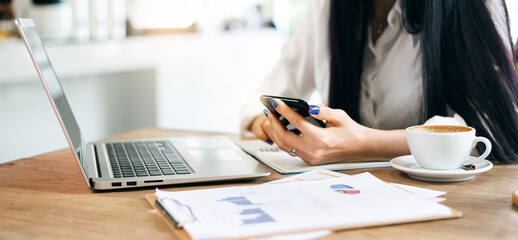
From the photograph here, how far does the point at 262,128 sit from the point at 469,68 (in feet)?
1.54

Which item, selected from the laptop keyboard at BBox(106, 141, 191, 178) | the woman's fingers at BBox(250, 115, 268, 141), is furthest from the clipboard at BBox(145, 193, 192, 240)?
the woman's fingers at BBox(250, 115, 268, 141)

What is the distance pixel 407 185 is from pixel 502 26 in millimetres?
531

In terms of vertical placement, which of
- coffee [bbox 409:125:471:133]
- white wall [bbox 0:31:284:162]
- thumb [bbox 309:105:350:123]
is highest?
thumb [bbox 309:105:350:123]

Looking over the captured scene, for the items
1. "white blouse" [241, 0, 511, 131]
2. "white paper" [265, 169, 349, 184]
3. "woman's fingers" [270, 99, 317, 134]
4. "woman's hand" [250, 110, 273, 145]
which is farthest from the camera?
"white blouse" [241, 0, 511, 131]

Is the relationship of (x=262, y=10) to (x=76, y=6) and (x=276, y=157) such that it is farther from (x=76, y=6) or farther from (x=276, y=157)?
(x=276, y=157)

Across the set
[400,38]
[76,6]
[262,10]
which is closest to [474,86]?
[400,38]

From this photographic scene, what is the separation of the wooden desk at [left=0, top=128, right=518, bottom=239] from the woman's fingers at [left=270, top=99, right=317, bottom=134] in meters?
0.11

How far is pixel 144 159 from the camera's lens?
0.97 meters

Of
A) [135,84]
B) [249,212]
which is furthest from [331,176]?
[135,84]

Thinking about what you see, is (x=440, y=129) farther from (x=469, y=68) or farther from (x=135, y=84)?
(x=135, y=84)

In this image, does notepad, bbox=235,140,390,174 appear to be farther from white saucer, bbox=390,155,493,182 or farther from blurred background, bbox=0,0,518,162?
blurred background, bbox=0,0,518,162

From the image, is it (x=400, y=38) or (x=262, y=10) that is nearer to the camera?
(x=400, y=38)

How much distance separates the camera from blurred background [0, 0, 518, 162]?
235cm

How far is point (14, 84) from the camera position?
2.27 m
